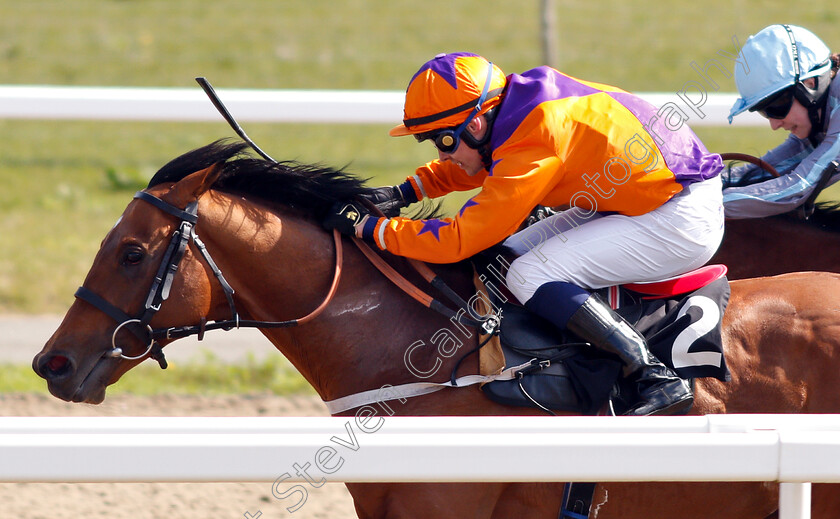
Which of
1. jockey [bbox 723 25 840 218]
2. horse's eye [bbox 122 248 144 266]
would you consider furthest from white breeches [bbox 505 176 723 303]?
horse's eye [bbox 122 248 144 266]

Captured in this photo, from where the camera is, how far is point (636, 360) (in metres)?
2.54

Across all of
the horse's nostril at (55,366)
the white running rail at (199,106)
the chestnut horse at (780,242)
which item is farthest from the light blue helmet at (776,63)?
the horse's nostril at (55,366)

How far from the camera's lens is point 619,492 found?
2.58m

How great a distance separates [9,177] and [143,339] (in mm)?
6474

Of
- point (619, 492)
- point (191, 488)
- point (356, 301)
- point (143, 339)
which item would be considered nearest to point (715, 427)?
point (619, 492)

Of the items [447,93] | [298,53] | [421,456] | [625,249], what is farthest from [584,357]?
[298,53]

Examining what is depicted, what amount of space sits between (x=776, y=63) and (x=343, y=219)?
5.29 feet

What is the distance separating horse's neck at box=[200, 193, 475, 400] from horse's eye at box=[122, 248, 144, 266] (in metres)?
0.21

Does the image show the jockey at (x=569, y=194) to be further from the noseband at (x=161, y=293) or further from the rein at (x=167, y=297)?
the noseband at (x=161, y=293)

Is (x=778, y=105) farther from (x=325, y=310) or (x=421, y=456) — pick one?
(x=421, y=456)

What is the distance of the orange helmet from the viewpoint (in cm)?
261

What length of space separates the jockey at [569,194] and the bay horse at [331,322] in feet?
0.56

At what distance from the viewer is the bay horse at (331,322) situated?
250 cm

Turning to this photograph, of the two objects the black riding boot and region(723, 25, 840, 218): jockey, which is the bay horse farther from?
region(723, 25, 840, 218): jockey
